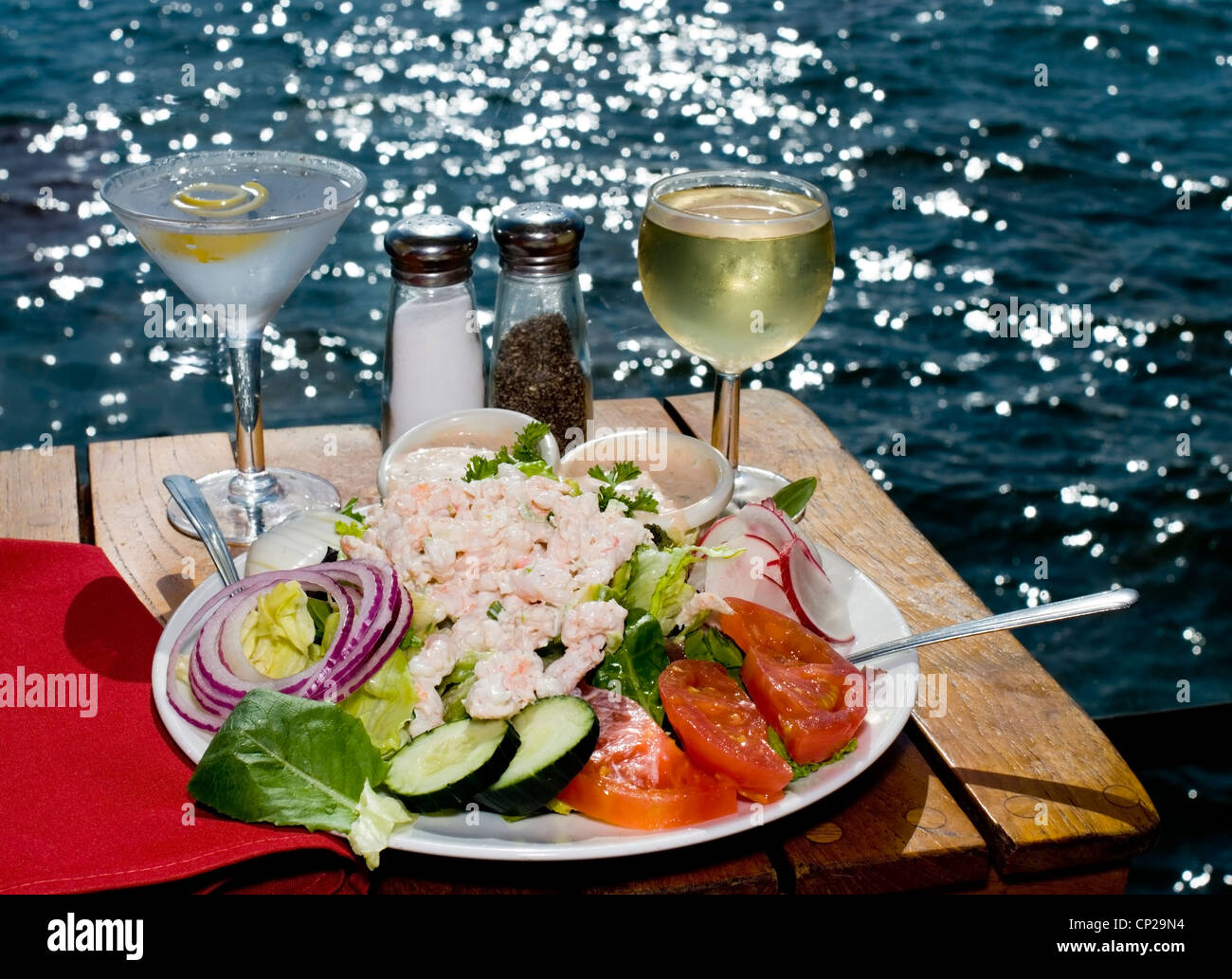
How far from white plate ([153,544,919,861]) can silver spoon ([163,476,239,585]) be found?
0.17 m

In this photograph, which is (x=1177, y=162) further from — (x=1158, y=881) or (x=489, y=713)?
(x=489, y=713)

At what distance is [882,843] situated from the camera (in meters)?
1.36

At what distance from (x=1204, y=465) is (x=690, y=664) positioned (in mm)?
3844

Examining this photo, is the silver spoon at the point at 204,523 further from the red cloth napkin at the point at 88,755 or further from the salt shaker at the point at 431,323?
the salt shaker at the point at 431,323

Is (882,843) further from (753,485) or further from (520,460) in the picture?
(753,485)

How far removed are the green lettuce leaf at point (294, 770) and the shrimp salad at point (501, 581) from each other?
0.33ft

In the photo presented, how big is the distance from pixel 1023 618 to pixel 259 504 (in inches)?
46.5

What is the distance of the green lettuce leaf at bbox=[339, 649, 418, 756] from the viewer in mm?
1368

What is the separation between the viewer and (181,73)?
282 inches

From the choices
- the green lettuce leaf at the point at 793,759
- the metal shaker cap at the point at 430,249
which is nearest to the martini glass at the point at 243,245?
the metal shaker cap at the point at 430,249

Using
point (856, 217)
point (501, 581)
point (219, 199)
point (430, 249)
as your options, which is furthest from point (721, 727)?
point (856, 217)

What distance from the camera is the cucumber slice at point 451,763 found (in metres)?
1.25

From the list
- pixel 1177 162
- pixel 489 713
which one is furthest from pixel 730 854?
pixel 1177 162

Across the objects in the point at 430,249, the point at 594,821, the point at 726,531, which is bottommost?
the point at 594,821
